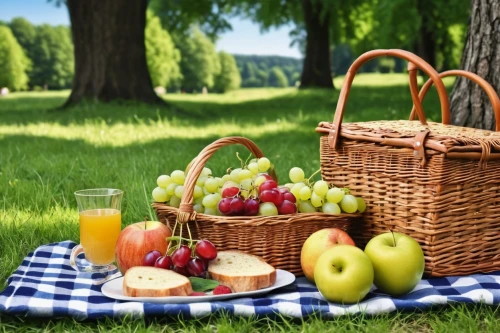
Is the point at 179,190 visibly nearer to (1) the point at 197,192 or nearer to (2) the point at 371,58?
(1) the point at 197,192

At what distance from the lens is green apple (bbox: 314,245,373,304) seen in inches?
82.6

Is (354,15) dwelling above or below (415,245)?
above

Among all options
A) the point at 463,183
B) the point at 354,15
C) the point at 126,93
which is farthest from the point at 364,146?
the point at 354,15

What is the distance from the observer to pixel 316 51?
52.2 ft

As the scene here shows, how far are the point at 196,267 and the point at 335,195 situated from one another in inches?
24.8

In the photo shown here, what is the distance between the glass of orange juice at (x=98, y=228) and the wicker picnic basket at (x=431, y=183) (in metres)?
0.92

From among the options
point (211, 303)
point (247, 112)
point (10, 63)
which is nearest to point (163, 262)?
point (211, 303)

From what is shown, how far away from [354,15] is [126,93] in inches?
450

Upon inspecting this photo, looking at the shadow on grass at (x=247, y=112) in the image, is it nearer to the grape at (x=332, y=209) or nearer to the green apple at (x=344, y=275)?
the grape at (x=332, y=209)

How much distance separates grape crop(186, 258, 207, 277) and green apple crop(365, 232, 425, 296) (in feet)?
1.88

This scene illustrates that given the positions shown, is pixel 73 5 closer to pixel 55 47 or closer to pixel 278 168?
pixel 278 168

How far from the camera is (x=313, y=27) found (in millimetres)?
15781

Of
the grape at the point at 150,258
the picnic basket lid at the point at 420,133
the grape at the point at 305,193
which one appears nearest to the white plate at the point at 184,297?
the grape at the point at 150,258

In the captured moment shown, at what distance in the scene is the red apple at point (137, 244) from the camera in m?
2.36
